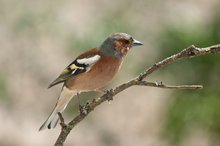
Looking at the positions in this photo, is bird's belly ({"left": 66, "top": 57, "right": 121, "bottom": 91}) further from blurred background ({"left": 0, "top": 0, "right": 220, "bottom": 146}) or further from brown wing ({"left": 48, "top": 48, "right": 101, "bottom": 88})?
blurred background ({"left": 0, "top": 0, "right": 220, "bottom": 146})

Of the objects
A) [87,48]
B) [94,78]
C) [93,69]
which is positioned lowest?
[94,78]

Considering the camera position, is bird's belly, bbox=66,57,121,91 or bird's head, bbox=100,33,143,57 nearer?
→ bird's belly, bbox=66,57,121,91

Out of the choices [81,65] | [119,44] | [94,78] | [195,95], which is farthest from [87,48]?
[94,78]

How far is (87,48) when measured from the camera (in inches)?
330

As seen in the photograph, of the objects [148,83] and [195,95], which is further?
[195,95]

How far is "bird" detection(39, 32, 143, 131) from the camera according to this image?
322 centimetres

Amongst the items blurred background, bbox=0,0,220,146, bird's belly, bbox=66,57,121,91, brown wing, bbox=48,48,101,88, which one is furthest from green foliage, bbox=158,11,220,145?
bird's belly, bbox=66,57,121,91

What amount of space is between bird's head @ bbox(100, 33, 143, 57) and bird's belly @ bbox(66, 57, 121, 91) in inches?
2.8

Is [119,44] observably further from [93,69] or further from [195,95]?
[195,95]

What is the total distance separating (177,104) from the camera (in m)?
7.47

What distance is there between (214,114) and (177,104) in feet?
1.85

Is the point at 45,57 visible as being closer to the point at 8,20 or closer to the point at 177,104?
the point at 8,20

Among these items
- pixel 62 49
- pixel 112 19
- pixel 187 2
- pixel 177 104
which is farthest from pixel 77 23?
pixel 177 104

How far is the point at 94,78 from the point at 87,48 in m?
5.16
